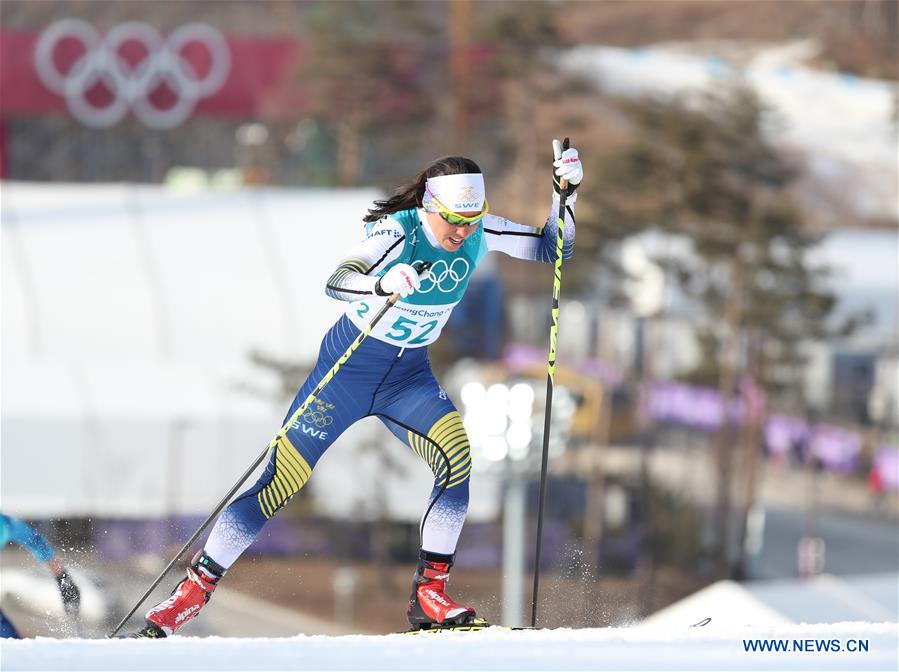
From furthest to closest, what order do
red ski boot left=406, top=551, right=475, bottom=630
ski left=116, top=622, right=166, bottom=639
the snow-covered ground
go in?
red ski boot left=406, top=551, right=475, bottom=630
ski left=116, top=622, right=166, bottom=639
the snow-covered ground

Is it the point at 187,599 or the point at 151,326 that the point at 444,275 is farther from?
the point at 151,326

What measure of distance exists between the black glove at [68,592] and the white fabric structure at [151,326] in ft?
53.1

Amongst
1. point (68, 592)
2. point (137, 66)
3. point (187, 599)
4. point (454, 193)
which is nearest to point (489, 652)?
point (187, 599)

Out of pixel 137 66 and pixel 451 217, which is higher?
pixel 137 66

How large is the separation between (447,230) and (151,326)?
64.3 ft

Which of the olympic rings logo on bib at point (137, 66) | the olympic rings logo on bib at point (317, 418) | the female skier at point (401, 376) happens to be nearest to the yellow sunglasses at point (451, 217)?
the female skier at point (401, 376)

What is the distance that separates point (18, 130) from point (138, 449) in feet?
88.4

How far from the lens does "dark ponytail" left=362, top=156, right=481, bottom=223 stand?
4812 millimetres

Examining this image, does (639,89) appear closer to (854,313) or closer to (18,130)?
(854,313)

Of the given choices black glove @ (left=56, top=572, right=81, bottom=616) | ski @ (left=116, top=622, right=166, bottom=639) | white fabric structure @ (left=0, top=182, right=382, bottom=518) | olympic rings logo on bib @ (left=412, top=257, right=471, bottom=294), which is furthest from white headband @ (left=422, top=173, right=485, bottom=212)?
white fabric structure @ (left=0, top=182, right=382, bottom=518)

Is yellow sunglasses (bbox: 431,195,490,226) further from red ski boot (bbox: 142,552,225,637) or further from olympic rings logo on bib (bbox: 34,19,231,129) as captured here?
olympic rings logo on bib (bbox: 34,19,231,129)

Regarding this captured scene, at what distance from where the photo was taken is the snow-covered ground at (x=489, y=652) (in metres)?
4.11

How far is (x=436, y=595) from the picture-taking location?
16.6 ft

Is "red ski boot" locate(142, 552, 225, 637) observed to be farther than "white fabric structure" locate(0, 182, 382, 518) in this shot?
No
